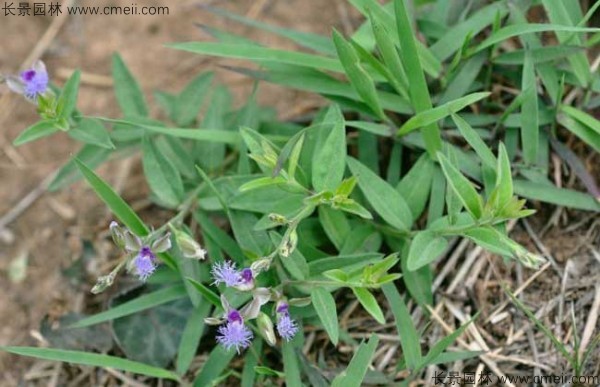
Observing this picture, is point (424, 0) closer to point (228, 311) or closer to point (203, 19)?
point (203, 19)

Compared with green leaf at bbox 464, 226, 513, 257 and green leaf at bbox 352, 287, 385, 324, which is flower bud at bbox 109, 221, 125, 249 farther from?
green leaf at bbox 464, 226, 513, 257

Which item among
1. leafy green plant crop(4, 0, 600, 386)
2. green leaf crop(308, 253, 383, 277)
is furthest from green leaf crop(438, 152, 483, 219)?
green leaf crop(308, 253, 383, 277)

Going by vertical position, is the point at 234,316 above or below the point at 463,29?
below

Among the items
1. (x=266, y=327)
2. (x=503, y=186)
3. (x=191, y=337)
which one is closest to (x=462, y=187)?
(x=503, y=186)

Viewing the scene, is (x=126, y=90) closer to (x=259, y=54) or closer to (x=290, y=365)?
(x=259, y=54)

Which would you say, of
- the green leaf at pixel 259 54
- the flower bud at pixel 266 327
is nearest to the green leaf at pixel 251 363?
the flower bud at pixel 266 327

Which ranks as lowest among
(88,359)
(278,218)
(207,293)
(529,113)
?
(88,359)

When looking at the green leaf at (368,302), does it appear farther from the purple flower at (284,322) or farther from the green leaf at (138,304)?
the green leaf at (138,304)
